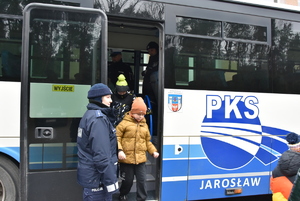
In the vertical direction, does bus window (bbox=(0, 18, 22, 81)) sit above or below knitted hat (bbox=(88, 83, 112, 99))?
above

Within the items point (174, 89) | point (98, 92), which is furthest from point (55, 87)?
point (174, 89)

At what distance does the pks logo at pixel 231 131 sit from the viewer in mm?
4008

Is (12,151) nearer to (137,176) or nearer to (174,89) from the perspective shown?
(137,176)

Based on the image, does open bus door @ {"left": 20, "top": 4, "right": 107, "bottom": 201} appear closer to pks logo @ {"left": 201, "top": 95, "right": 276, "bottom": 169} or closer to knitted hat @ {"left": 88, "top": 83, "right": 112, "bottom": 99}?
knitted hat @ {"left": 88, "top": 83, "right": 112, "bottom": 99}

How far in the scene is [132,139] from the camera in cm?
371

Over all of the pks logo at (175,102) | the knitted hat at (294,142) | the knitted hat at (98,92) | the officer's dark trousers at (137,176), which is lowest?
the officer's dark trousers at (137,176)

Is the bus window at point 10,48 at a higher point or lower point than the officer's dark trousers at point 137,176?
higher

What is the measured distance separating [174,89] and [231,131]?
109cm

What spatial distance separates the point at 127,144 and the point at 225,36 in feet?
6.97

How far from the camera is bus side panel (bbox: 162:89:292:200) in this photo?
12.8 feet

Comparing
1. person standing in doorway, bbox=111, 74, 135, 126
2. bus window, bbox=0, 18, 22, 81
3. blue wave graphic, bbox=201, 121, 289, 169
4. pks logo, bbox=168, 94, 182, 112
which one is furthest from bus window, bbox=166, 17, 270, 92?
bus window, bbox=0, 18, 22, 81

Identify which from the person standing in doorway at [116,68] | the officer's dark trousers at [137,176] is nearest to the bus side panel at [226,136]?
the officer's dark trousers at [137,176]

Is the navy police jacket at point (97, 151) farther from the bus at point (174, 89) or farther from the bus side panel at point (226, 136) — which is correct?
the bus side panel at point (226, 136)

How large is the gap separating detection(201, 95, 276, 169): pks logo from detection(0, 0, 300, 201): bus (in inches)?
0.6
